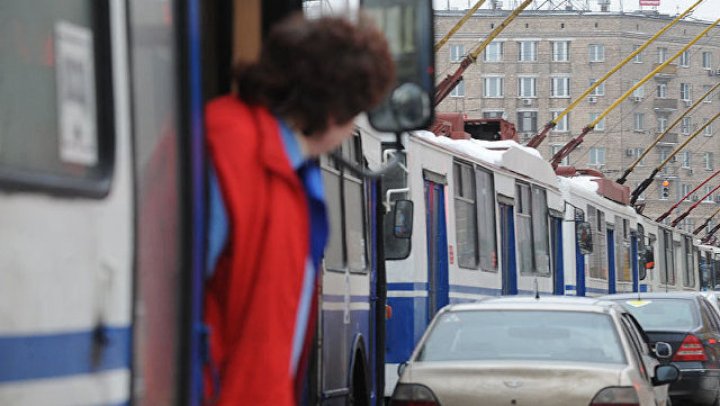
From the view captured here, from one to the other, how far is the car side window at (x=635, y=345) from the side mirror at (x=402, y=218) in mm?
2371

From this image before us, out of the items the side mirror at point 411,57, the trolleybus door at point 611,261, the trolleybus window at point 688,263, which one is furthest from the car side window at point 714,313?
the trolleybus window at point 688,263

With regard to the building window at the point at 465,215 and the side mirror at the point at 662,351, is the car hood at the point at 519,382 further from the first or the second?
the building window at the point at 465,215

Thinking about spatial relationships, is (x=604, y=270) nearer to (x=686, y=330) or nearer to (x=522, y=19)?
(x=686, y=330)

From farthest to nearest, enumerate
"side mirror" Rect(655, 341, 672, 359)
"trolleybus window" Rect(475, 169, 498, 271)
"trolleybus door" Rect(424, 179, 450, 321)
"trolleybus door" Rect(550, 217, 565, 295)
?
"trolleybus door" Rect(550, 217, 565, 295)
"trolleybus window" Rect(475, 169, 498, 271)
"trolleybus door" Rect(424, 179, 450, 321)
"side mirror" Rect(655, 341, 672, 359)

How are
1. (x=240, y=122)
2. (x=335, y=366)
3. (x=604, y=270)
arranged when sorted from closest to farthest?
1. (x=240, y=122)
2. (x=335, y=366)
3. (x=604, y=270)

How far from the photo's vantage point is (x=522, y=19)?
288 ft

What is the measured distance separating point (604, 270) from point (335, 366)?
20.1 m

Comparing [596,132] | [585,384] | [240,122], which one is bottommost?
[585,384]

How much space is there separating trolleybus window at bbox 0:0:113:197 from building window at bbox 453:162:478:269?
14.4 meters

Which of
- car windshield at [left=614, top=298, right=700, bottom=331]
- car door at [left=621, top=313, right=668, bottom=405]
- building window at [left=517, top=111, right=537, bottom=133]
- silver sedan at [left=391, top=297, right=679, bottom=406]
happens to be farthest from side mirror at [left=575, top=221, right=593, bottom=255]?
building window at [left=517, top=111, right=537, bottom=133]

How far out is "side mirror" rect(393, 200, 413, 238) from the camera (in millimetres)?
12758

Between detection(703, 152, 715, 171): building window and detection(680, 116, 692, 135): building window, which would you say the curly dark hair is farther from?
detection(703, 152, 715, 171): building window

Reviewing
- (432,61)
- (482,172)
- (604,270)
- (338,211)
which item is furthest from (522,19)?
(432,61)

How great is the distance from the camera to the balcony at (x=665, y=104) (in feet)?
304
